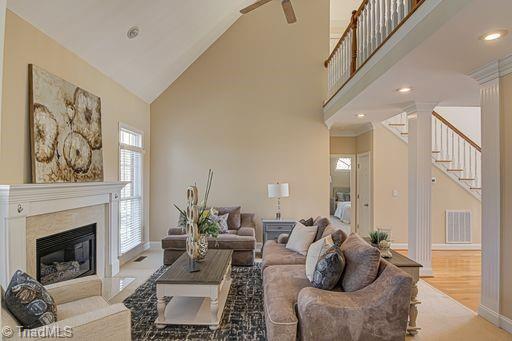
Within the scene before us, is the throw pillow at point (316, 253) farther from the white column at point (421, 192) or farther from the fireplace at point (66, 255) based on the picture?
the fireplace at point (66, 255)

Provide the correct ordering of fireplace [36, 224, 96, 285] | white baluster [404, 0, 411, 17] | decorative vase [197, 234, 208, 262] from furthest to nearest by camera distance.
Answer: decorative vase [197, 234, 208, 262] < fireplace [36, 224, 96, 285] < white baluster [404, 0, 411, 17]

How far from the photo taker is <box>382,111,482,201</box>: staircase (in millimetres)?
6480

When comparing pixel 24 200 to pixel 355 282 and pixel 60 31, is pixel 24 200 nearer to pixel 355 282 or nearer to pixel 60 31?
pixel 60 31

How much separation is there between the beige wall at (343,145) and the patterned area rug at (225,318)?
15.3 feet

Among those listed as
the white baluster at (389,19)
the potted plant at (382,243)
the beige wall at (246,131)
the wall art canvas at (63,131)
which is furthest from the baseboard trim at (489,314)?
the wall art canvas at (63,131)

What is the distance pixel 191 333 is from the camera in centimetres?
298

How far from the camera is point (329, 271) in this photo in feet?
8.89

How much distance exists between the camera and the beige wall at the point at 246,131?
6.55 meters

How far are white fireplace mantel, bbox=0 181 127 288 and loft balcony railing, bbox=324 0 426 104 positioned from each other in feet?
12.4

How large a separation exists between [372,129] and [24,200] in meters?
6.06

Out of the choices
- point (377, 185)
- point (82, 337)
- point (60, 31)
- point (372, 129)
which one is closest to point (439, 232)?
point (377, 185)

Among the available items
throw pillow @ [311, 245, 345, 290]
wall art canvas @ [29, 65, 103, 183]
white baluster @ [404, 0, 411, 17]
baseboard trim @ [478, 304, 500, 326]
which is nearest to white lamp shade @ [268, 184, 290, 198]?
wall art canvas @ [29, 65, 103, 183]

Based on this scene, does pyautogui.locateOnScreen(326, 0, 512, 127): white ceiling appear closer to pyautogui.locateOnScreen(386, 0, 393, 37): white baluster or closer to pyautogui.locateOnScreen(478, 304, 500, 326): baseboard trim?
pyautogui.locateOnScreen(386, 0, 393, 37): white baluster

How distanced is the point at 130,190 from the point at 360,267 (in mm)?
4460
